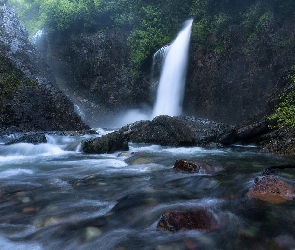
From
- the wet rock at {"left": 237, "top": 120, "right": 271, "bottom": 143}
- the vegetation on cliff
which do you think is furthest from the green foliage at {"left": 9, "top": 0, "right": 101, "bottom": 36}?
the wet rock at {"left": 237, "top": 120, "right": 271, "bottom": 143}

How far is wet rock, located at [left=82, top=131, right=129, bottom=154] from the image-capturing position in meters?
9.81

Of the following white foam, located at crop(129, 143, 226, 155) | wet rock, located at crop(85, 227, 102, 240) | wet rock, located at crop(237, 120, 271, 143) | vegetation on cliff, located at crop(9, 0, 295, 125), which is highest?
vegetation on cliff, located at crop(9, 0, 295, 125)

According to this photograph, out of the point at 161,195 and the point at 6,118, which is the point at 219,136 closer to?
the point at 161,195

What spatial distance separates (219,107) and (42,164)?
13613 millimetres

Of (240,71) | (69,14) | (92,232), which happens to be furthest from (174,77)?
(92,232)

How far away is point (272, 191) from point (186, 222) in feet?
5.89

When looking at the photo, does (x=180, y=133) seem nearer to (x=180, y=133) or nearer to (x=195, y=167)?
(x=180, y=133)

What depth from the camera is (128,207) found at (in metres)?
4.28

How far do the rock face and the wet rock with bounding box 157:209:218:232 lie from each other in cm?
1113

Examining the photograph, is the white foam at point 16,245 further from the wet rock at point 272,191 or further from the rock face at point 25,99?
the rock face at point 25,99

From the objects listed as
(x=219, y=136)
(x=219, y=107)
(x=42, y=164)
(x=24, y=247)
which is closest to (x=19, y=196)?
(x=24, y=247)

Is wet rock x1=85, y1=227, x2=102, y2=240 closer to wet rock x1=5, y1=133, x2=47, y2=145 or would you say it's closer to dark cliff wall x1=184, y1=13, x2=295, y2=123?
wet rock x1=5, y1=133, x2=47, y2=145

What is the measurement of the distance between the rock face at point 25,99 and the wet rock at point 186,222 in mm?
11130

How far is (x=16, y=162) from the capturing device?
27.6 feet
